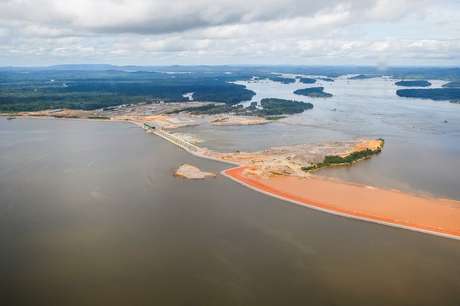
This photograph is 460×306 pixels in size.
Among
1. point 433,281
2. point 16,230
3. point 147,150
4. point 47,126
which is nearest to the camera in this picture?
point 433,281

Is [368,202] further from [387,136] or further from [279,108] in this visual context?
[279,108]

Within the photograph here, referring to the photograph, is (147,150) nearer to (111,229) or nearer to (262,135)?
(262,135)

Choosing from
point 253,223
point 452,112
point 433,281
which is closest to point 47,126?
point 253,223

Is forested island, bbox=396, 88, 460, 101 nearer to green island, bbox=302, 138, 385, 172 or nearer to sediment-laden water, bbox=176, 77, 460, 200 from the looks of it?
sediment-laden water, bbox=176, 77, 460, 200

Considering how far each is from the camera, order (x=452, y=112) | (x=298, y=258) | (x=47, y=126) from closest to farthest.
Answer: (x=298, y=258)
(x=47, y=126)
(x=452, y=112)

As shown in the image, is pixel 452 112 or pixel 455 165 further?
pixel 452 112

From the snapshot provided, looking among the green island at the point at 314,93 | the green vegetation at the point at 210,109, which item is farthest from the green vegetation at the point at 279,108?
the green island at the point at 314,93

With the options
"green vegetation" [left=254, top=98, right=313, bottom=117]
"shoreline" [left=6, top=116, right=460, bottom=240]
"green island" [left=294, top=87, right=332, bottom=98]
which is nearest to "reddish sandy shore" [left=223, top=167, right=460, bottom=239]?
"shoreline" [left=6, top=116, right=460, bottom=240]
